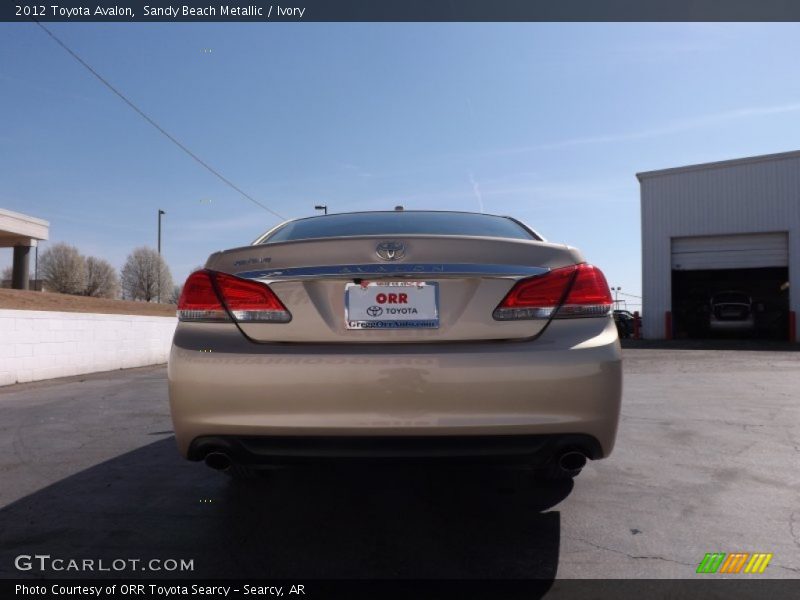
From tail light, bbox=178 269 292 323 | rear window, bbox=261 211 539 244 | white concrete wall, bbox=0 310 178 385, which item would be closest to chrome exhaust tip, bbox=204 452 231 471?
tail light, bbox=178 269 292 323

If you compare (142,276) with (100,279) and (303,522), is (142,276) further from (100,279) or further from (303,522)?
(303,522)

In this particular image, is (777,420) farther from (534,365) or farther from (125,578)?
(125,578)

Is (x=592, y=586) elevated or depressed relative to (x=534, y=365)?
depressed

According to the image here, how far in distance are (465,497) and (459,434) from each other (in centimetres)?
110

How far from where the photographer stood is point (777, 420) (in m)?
5.48

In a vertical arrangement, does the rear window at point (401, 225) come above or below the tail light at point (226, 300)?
above

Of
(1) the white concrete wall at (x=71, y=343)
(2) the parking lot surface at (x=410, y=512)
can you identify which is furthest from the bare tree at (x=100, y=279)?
(2) the parking lot surface at (x=410, y=512)

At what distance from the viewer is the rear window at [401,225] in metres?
3.19

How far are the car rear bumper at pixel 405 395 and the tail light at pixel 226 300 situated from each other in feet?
0.44

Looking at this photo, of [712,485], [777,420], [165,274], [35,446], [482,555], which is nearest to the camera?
[482,555]

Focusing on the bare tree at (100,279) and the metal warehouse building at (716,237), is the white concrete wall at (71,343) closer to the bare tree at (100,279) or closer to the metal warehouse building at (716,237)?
the metal warehouse building at (716,237)

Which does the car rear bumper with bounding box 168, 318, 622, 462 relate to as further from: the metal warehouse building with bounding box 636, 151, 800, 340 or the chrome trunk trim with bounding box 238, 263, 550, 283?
the metal warehouse building with bounding box 636, 151, 800, 340

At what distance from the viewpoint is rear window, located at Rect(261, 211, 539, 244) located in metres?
3.19

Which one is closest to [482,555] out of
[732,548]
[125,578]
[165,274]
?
[732,548]
